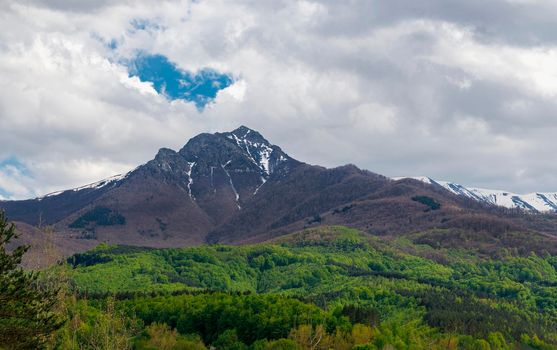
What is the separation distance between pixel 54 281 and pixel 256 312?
101 metres

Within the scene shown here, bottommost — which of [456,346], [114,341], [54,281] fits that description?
[456,346]

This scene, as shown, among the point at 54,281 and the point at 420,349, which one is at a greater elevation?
the point at 54,281

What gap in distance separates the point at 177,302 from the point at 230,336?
109 feet

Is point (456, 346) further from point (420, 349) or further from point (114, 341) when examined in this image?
point (114, 341)

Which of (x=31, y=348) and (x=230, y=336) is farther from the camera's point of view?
(x=230, y=336)

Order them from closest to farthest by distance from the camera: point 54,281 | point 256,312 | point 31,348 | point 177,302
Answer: point 31,348
point 54,281
point 256,312
point 177,302

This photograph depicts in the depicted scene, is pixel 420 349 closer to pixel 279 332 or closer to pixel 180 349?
pixel 279 332

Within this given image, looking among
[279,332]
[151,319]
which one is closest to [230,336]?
[279,332]

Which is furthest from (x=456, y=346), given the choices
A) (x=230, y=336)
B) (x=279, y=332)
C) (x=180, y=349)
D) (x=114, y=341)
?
(x=114, y=341)

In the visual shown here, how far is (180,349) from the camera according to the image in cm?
15388

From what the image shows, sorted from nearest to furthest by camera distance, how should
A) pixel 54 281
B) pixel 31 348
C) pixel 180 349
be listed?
pixel 31 348 → pixel 54 281 → pixel 180 349

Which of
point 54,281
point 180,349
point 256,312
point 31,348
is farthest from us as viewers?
point 256,312

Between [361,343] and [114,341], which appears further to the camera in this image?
[361,343]

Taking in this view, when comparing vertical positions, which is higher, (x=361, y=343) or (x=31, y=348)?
(x=31, y=348)
